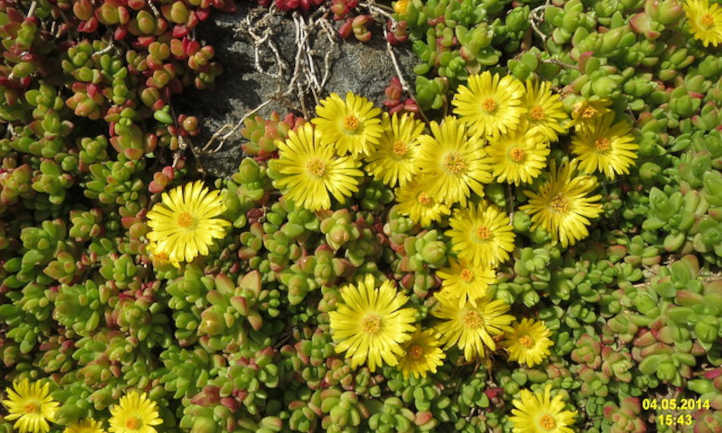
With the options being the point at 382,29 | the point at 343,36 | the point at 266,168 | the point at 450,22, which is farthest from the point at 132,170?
the point at 450,22

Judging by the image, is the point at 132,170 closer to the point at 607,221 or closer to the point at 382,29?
the point at 382,29

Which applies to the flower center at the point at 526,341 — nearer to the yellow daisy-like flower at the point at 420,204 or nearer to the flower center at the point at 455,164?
the yellow daisy-like flower at the point at 420,204

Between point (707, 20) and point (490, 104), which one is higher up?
point (707, 20)

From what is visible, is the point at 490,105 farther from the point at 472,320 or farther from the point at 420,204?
the point at 472,320

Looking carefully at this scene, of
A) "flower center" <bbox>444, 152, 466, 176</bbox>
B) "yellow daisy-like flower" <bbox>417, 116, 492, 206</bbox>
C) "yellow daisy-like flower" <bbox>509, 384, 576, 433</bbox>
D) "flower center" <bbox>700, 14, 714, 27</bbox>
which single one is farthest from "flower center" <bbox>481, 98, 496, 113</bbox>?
"yellow daisy-like flower" <bbox>509, 384, 576, 433</bbox>

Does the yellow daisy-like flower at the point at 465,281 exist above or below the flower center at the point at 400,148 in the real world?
below

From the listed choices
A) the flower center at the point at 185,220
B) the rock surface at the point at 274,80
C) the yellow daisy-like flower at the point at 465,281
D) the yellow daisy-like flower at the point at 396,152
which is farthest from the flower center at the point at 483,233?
the flower center at the point at 185,220

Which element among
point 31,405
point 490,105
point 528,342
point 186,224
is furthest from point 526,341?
point 31,405
